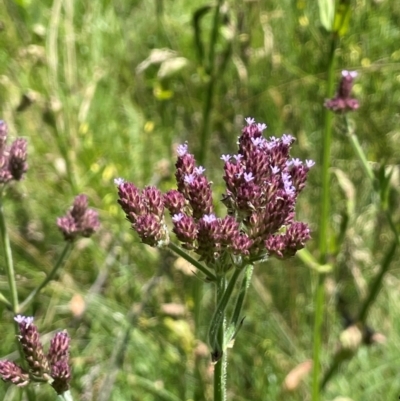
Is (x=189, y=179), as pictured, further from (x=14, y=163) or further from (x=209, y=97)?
(x=209, y=97)

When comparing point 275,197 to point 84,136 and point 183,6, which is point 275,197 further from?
point 183,6

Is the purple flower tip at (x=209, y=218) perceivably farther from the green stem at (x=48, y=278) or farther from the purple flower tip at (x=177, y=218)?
the green stem at (x=48, y=278)

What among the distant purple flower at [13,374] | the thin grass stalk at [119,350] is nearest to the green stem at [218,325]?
the distant purple flower at [13,374]

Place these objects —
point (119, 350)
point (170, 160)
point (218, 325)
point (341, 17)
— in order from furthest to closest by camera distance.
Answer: point (170, 160)
point (119, 350)
point (341, 17)
point (218, 325)

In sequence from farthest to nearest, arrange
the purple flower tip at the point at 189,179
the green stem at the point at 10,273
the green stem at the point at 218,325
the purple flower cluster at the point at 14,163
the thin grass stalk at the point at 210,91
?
the thin grass stalk at the point at 210,91
the purple flower cluster at the point at 14,163
the green stem at the point at 10,273
the purple flower tip at the point at 189,179
the green stem at the point at 218,325

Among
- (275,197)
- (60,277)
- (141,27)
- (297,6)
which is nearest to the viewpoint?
(275,197)

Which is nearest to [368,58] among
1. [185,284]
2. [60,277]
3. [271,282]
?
[271,282]

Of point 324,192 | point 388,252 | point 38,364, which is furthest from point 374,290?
point 38,364
